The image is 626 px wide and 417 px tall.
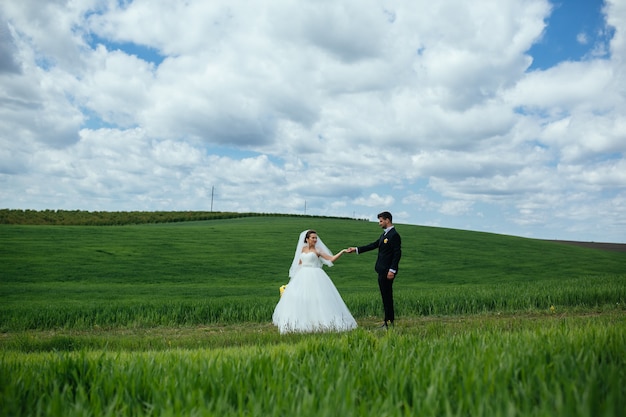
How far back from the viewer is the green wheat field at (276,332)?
3836 mm

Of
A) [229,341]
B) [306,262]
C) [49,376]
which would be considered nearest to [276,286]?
[306,262]

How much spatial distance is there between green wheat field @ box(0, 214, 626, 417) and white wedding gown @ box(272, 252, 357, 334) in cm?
110

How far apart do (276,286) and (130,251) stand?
51.2 ft

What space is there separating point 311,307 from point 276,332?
1.18 m

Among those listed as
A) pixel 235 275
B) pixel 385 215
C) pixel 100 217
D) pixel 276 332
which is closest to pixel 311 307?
pixel 276 332

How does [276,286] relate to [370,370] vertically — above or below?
below

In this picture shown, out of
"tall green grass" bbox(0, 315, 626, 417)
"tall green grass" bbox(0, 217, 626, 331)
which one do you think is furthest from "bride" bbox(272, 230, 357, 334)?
"tall green grass" bbox(0, 315, 626, 417)

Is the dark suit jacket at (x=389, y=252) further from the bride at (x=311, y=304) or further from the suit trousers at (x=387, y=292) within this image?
the bride at (x=311, y=304)

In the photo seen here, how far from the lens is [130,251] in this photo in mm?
38281

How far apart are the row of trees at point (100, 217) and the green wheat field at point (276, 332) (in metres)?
20.3

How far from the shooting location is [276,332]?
13.4 meters

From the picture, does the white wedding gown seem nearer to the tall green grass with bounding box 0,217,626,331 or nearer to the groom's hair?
the groom's hair

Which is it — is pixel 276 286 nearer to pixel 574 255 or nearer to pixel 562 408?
pixel 562 408

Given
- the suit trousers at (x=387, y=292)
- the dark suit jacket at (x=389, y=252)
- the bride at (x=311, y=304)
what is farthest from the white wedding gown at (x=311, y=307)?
the dark suit jacket at (x=389, y=252)
